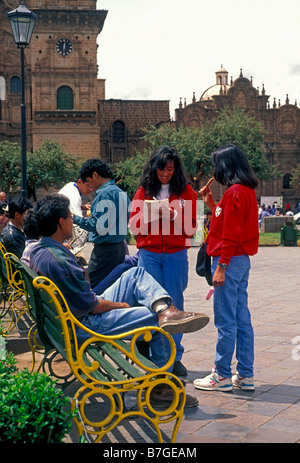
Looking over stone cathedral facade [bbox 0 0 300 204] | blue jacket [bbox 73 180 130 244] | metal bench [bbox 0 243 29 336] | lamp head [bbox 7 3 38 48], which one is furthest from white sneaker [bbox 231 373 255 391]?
stone cathedral facade [bbox 0 0 300 204]

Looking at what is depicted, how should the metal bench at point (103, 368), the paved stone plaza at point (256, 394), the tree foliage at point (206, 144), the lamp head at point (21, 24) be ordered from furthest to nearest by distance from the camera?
the tree foliage at point (206, 144) → the lamp head at point (21, 24) → the paved stone plaza at point (256, 394) → the metal bench at point (103, 368)

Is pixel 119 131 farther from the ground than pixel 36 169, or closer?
farther from the ground

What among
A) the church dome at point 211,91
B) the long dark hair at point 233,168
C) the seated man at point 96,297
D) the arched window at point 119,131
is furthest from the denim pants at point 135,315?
the church dome at point 211,91

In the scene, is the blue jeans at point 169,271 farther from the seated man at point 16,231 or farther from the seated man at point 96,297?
the seated man at point 16,231

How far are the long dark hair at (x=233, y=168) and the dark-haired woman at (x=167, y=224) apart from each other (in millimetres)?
329

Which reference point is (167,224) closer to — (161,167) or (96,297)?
(161,167)

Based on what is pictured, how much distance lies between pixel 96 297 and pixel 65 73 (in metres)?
44.6

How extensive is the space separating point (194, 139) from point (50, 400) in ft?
122

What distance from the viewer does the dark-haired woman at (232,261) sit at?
4328mm

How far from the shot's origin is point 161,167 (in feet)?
15.0

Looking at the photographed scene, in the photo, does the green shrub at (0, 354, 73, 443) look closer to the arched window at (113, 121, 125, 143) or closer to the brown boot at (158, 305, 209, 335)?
the brown boot at (158, 305, 209, 335)

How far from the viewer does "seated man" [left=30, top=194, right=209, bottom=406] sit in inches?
140

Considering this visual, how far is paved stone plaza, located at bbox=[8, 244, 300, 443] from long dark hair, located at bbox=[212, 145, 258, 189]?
1507 millimetres

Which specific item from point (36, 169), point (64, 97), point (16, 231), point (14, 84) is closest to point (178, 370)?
point (16, 231)
